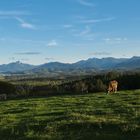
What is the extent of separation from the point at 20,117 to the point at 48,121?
13.8 feet

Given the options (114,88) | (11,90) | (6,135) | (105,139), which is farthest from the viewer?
(11,90)

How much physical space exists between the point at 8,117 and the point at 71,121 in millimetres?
6390

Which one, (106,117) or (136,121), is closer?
(136,121)

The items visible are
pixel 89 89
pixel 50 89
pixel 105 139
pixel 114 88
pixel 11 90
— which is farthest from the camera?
pixel 11 90

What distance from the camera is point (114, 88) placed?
1966 inches

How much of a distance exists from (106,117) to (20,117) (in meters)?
6.27

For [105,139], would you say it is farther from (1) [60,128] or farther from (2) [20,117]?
(2) [20,117]

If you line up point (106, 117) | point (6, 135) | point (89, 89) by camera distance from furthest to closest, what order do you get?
point (89, 89) < point (106, 117) < point (6, 135)

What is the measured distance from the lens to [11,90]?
6794 centimetres

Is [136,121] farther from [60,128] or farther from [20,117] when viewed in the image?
[20,117]

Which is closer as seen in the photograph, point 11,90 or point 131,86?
point 131,86

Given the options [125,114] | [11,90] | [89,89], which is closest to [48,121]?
[125,114]

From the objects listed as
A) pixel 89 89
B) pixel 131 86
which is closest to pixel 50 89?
pixel 89 89

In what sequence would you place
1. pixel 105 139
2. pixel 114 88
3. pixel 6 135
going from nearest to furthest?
pixel 105 139 → pixel 6 135 → pixel 114 88
